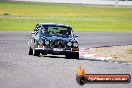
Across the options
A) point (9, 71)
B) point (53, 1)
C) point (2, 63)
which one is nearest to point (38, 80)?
point (9, 71)

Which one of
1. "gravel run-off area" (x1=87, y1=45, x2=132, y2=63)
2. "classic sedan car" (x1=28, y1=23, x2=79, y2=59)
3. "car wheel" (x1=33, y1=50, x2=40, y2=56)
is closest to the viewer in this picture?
"classic sedan car" (x1=28, y1=23, x2=79, y2=59)

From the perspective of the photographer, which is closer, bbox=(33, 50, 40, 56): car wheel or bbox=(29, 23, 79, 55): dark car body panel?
bbox=(29, 23, 79, 55): dark car body panel

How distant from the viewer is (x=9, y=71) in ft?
49.9

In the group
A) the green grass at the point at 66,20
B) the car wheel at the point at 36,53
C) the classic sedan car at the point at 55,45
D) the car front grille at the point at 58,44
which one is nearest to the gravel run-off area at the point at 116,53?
the classic sedan car at the point at 55,45

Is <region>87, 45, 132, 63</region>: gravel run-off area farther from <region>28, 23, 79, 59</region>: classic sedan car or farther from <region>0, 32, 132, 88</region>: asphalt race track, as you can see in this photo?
<region>0, 32, 132, 88</region>: asphalt race track

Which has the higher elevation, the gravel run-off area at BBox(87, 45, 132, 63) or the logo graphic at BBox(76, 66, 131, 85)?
the logo graphic at BBox(76, 66, 131, 85)

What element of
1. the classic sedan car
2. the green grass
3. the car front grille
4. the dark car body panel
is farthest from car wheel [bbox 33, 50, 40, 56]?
the green grass

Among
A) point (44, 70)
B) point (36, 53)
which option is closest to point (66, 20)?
point (36, 53)

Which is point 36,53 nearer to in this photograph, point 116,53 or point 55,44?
point 55,44

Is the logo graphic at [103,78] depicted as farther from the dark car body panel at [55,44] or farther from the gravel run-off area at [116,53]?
the gravel run-off area at [116,53]

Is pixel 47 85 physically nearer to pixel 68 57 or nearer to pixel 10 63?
pixel 10 63

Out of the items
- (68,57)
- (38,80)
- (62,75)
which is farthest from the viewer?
(68,57)

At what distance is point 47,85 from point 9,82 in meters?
1.05

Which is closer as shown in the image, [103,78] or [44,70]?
[103,78]
